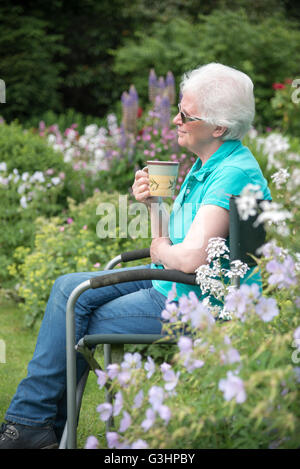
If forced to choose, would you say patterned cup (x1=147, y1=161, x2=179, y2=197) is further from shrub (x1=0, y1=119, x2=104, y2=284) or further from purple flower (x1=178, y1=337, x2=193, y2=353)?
shrub (x1=0, y1=119, x2=104, y2=284)

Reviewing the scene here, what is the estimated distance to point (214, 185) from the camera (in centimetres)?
212

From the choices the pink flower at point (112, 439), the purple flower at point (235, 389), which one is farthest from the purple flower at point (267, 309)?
the pink flower at point (112, 439)

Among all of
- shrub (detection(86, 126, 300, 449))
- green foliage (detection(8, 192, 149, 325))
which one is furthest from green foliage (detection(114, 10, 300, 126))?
shrub (detection(86, 126, 300, 449))

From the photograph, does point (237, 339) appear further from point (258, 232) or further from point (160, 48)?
point (160, 48)

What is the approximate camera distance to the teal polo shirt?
6.89 feet

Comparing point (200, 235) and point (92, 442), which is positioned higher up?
point (200, 235)

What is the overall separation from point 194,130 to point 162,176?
0.80 feet

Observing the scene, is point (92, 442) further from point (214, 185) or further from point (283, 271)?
point (214, 185)

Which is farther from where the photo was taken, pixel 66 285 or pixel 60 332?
pixel 66 285

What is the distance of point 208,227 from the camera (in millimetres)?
2039

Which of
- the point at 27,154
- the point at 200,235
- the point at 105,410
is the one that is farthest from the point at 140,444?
the point at 27,154
